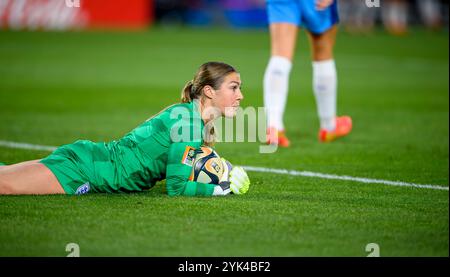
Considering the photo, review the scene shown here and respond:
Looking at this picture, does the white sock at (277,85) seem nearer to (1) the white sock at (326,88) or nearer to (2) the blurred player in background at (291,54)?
(2) the blurred player in background at (291,54)

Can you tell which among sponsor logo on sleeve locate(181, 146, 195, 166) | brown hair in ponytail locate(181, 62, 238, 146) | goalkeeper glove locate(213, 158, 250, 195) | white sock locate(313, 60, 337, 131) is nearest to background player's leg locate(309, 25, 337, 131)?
white sock locate(313, 60, 337, 131)

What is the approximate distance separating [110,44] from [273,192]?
17972mm

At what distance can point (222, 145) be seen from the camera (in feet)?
29.1

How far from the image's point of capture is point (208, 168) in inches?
227

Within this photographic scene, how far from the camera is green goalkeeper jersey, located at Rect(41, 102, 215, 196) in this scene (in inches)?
224

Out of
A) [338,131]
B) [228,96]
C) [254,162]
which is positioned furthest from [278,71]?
[228,96]

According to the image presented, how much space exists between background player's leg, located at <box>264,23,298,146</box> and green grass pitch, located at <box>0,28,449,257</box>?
0.43 metres

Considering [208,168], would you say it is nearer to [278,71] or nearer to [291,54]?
[278,71]

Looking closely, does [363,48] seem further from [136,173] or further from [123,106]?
[136,173]

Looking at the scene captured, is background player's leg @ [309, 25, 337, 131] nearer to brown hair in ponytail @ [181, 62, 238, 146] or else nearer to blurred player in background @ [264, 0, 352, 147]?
blurred player in background @ [264, 0, 352, 147]

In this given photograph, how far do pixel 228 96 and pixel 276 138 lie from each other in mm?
2661

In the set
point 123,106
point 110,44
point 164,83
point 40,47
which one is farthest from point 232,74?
point 110,44

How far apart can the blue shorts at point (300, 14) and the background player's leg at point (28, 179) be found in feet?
11.9

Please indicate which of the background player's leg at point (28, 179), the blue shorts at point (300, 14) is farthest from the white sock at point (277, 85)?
the background player's leg at point (28, 179)
